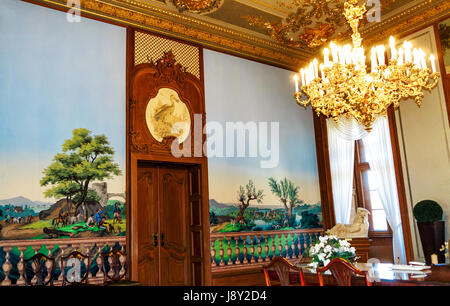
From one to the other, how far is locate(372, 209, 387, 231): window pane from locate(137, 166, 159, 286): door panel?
4450 mm

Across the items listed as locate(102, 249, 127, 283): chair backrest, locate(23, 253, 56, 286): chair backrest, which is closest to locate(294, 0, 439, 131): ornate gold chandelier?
locate(102, 249, 127, 283): chair backrest

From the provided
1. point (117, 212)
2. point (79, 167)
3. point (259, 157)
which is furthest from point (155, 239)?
point (259, 157)

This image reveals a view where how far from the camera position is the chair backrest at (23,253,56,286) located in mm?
5000

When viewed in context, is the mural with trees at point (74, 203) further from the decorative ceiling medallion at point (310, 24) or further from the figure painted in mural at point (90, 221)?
the decorative ceiling medallion at point (310, 24)

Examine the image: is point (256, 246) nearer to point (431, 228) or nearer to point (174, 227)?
point (174, 227)

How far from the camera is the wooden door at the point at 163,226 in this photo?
6379 mm

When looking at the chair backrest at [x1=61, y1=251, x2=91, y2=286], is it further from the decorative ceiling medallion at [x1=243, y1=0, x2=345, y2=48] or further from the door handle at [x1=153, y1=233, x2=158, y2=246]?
the decorative ceiling medallion at [x1=243, y1=0, x2=345, y2=48]

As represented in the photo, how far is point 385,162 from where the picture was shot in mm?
7379

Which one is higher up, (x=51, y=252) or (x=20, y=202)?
(x=20, y=202)

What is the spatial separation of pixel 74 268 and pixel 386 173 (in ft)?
18.8

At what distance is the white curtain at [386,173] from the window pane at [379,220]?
0.48 metres

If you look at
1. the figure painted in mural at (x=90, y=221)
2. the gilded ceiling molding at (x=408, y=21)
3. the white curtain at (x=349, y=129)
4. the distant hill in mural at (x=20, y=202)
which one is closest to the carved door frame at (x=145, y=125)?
the figure painted in mural at (x=90, y=221)

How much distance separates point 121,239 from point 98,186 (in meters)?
0.89

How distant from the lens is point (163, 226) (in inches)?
263
